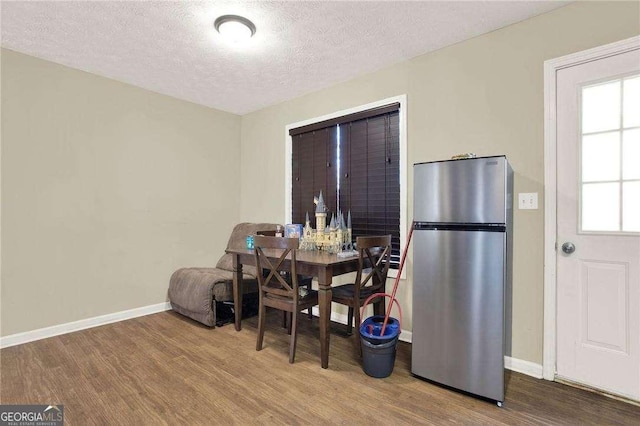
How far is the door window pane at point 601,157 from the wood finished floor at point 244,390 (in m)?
1.39

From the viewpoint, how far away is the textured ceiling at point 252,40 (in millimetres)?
2219

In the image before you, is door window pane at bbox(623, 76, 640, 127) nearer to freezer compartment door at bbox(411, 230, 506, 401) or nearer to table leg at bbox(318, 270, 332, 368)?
freezer compartment door at bbox(411, 230, 506, 401)

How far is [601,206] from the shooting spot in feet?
6.88

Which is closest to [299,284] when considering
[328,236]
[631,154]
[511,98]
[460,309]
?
[328,236]

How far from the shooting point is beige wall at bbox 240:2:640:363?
2.16 metres

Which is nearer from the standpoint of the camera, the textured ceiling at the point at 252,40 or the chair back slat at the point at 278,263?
the textured ceiling at the point at 252,40

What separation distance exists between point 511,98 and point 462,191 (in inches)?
37.8

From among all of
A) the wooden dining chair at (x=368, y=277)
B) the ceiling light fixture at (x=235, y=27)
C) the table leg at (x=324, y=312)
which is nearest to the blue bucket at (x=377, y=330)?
the wooden dining chair at (x=368, y=277)

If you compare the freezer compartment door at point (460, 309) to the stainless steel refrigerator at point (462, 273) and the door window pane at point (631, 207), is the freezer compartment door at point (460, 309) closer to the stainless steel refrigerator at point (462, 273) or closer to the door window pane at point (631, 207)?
the stainless steel refrigerator at point (462, 273)

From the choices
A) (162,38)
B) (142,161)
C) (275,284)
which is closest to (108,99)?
(142,161)

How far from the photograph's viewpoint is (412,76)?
9.59ft

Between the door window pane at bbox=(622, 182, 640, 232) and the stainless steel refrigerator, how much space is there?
699 mm

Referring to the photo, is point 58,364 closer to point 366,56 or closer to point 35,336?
point 35,336

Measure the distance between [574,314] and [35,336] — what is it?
14.1 feet
